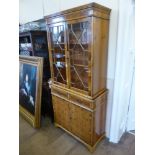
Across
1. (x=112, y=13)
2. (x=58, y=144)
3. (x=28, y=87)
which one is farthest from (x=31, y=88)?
(x=112, y=13)

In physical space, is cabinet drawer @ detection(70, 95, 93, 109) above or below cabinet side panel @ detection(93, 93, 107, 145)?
above

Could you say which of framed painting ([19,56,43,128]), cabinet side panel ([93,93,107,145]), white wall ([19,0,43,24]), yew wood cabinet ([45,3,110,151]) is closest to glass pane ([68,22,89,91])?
yew wood cabinet ([45,3,110,151])

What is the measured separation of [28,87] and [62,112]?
0.94 m

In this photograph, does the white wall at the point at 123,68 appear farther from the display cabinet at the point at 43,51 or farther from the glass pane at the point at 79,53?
the display cabinet at the point at 43,51

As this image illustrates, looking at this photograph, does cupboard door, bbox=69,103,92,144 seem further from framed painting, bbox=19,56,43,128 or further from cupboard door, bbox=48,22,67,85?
framed painting, bbox=19,56,43,128

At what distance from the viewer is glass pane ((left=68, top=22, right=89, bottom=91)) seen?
177cm

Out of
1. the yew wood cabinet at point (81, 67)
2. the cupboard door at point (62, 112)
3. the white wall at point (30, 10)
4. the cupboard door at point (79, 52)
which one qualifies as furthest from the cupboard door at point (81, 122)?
the white wall at point (30, 10)

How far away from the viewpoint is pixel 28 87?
9.36 ft

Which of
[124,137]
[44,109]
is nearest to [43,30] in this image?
[44,109]

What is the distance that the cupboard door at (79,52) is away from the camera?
174 cm

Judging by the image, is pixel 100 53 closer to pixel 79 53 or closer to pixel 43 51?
pixel 79 53
